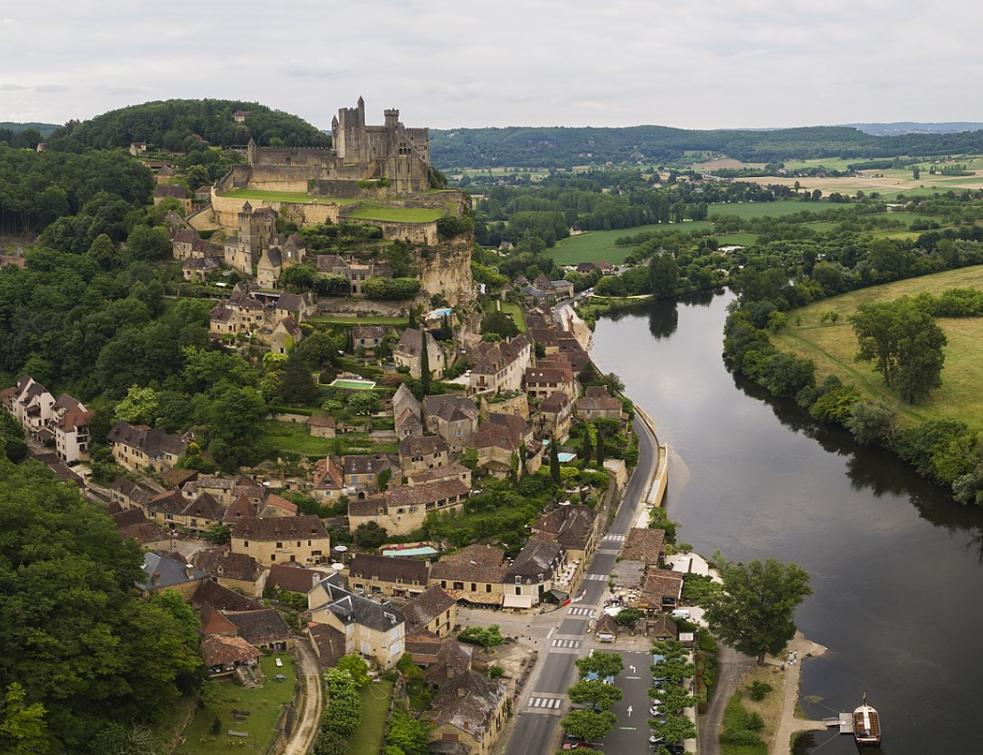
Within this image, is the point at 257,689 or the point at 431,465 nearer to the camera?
the point at 257,689

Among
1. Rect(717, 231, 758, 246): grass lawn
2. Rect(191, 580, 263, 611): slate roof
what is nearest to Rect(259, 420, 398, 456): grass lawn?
Rect(191, 580, 263, 611): slate roof

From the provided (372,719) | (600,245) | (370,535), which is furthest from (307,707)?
(600,245)

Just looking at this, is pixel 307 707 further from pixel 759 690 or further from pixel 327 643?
pixel 759 690

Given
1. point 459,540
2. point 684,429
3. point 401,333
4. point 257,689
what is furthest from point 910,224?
point 257,689

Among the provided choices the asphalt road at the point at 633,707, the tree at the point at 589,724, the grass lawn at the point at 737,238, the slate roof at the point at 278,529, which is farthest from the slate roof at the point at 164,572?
the grass lawn at the point at 737,238

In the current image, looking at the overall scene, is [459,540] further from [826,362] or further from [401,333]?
[826,362]

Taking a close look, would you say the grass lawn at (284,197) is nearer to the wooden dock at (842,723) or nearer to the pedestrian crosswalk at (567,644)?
the pedestrian crosswalk at (567,644)
